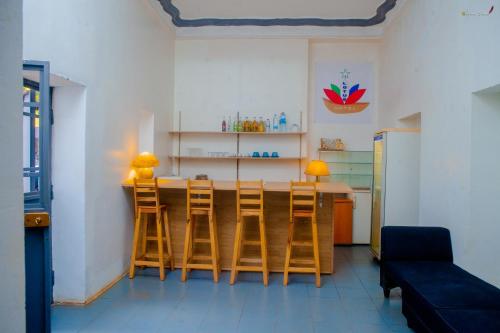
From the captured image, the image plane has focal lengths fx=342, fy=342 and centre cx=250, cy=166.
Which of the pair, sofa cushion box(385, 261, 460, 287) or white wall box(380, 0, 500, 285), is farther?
white wall box(380, 0, 500, 285)

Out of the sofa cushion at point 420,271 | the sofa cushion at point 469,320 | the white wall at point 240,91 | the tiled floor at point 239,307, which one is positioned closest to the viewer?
the sofa cushion at point 469,320

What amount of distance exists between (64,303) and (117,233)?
0.88m

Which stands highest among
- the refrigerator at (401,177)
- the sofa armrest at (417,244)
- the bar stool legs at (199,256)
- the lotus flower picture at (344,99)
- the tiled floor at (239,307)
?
the lotus flower picture at (344,99)

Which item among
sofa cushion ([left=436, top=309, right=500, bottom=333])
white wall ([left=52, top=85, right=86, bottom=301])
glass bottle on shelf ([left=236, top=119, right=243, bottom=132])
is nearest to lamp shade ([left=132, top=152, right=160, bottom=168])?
white wall ([left=52, top=85, right=86, bottom=301])

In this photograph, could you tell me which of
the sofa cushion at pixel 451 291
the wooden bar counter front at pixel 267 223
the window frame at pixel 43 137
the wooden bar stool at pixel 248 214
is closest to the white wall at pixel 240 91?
the wooden bar counter front at pixel 267 223

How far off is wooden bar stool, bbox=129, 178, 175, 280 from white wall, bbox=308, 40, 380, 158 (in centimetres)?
301

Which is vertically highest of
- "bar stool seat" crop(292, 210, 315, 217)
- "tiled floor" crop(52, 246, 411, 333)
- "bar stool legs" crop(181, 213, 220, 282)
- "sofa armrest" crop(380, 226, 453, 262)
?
"bar stool seat" crop(292, 210, 315, 217)

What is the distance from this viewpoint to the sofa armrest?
10.4 feet

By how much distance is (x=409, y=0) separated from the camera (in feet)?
14.7

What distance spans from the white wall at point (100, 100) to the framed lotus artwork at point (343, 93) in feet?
9.89

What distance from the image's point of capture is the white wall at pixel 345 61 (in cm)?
595

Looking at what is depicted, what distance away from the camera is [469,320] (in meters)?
2.03

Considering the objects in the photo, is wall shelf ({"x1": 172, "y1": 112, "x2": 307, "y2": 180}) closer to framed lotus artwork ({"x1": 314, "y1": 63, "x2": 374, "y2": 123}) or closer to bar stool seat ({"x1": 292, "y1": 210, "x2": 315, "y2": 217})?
framed lotus artwork ({"x1": 314, "y1": 63, "x2": 374, "y2": 123})

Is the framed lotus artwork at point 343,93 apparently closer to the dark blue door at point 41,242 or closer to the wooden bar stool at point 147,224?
the wooden bar stool at point 147,224
